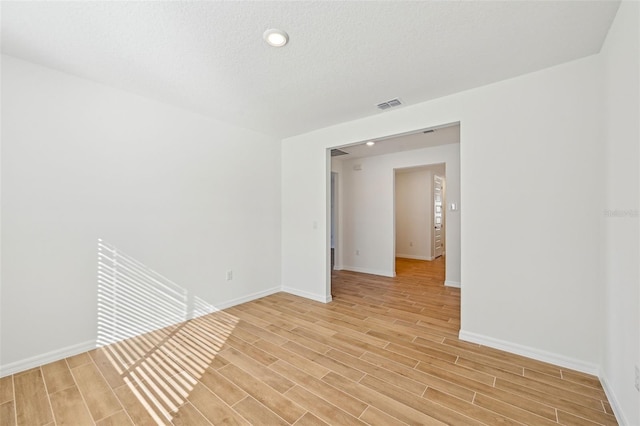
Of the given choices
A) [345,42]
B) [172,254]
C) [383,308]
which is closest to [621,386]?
[383,308]

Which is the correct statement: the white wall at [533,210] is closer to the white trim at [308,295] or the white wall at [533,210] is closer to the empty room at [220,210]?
the empty room at [220,210]

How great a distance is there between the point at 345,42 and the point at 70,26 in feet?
6.09

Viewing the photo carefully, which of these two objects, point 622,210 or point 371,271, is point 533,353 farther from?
point 371,271

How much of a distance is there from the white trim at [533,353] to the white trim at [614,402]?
0.11 meters

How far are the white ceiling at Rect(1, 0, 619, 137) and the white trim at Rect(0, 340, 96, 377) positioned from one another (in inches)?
95.7

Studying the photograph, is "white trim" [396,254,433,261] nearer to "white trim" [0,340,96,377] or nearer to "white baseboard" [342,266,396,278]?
"white baseboard" [342,266,396,278]

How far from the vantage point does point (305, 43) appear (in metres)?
A: 1.93

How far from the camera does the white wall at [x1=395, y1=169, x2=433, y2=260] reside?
23.8ft


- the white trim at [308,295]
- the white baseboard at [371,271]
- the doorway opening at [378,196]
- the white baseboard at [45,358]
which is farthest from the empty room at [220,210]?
the white baseboard at [371,271]

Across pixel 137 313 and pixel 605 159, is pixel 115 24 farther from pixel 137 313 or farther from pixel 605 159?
pixel 605 159

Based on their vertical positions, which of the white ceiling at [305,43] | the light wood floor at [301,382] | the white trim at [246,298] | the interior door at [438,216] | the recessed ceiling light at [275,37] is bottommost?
the light wood floor at [301,382]

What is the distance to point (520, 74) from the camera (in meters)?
2.33

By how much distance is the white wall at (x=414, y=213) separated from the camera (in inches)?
286

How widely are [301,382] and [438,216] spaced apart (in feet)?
22.4
